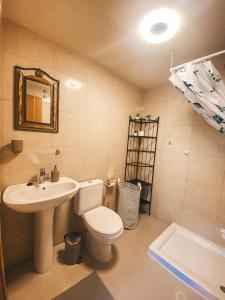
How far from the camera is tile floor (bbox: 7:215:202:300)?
3.87ft

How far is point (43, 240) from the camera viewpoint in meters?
1.32

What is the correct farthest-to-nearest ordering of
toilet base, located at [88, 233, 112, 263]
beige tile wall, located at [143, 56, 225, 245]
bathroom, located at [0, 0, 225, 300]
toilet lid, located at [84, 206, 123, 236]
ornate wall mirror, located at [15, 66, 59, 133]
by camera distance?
beige tile wall, located at [143, 56, 225, 245], toilet base, located at [88, 233, 112, 263], toilet lid, located at [84, 206, 123, 236], ornate wall mirror, located at [15, 66, 59, 133], bathroom, located at [0, 0, 225, 300]

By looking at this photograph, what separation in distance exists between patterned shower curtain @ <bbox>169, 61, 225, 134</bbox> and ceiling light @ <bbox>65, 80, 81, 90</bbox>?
1.04 metres

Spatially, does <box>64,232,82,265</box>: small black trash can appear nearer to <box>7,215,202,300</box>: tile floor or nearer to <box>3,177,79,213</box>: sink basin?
<box>7,215,202,300</box>: tile floor

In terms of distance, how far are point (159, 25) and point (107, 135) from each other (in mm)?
1298

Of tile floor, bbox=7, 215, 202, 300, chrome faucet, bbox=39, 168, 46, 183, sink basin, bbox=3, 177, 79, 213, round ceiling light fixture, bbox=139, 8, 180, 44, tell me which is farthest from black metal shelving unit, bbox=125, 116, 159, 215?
chrome faucet, bbox=39, 168, 46, 183

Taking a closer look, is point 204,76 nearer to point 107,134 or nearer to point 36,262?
point 107,134

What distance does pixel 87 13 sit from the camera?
1.08 m

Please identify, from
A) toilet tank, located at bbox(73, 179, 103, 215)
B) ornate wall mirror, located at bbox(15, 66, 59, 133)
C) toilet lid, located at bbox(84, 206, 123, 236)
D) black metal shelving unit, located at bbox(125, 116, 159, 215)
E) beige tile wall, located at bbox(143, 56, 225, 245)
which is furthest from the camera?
black metal shelving unit, located at bbox(125, 116, 159, 215)

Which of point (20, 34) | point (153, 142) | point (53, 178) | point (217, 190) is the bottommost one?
point (217, 190)

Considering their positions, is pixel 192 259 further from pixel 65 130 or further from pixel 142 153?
pixel 65 130

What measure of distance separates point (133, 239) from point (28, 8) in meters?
2.58

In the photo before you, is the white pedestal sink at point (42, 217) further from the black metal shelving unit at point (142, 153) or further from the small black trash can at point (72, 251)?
the black metal shelving unit at point (142, 153)

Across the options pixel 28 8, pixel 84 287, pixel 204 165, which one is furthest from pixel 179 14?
pixel 84 287
